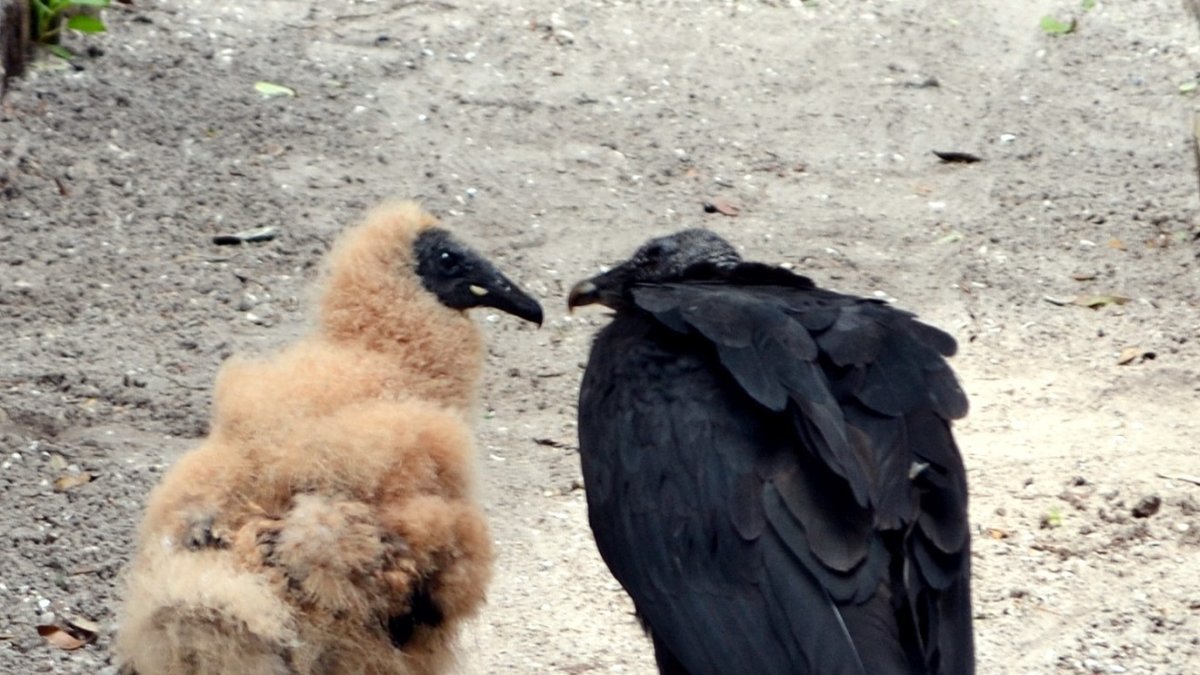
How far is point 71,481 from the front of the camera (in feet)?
17.4

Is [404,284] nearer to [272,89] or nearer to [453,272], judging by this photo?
[453,272]

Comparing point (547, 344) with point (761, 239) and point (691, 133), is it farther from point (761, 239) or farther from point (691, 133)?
point (691, 133)

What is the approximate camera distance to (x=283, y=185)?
7.38m

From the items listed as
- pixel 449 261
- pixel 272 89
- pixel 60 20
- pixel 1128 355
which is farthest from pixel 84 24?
pixel 1128 355

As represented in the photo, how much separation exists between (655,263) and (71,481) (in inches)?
79.1

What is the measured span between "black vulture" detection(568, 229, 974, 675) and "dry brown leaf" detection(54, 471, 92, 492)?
1.96 meters

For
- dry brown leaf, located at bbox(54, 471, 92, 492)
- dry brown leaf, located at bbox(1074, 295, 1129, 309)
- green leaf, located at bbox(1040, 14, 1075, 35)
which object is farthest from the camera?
green leaf, located at bbox(1040, 14, 1075, 35)

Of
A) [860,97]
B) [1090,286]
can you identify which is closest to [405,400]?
[1090,286]

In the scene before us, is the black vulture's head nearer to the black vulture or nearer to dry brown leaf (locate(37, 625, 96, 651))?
the black vulture

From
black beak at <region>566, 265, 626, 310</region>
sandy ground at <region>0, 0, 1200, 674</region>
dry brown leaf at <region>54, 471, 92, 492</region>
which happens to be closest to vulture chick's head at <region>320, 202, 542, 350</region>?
black beak at <region>566, 265, 626, 310</region>

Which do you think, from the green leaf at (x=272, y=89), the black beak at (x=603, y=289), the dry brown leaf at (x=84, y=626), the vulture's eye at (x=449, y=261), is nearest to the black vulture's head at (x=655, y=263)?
the black beak at (x=603, y=289)

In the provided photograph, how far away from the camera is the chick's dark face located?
4.46 meters

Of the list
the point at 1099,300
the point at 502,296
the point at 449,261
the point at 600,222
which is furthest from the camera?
the point at 600,222

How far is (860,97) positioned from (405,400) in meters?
5.03
